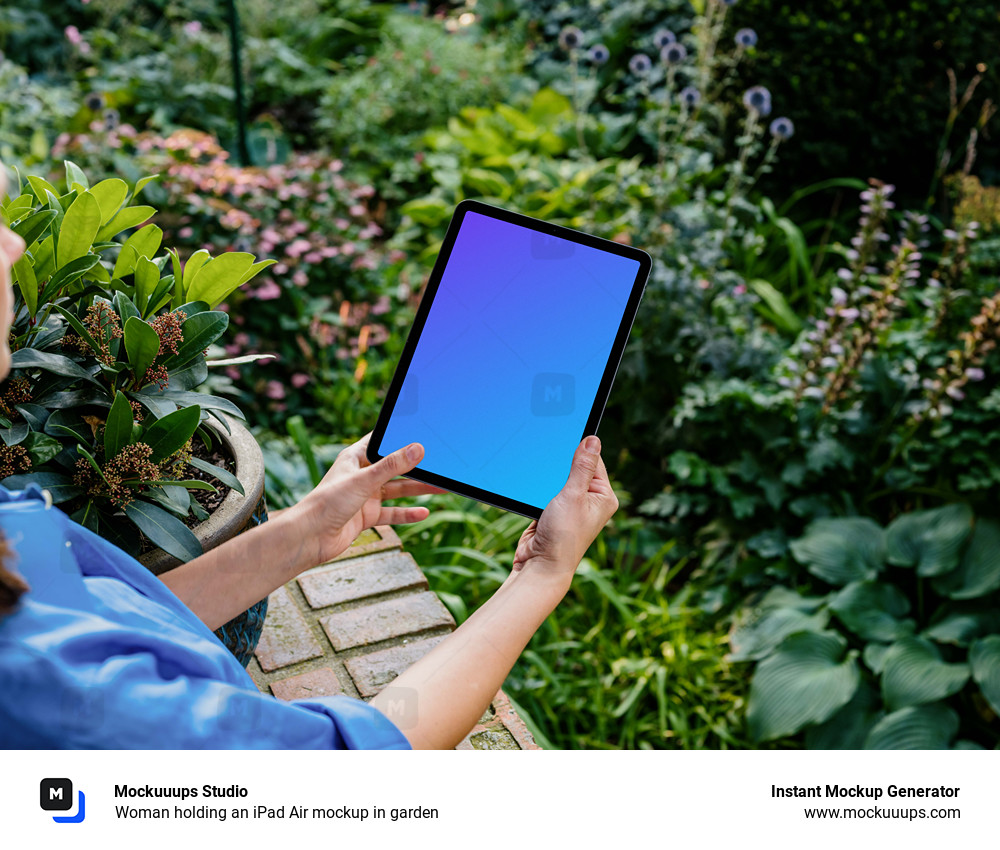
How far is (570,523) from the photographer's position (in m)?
1.24

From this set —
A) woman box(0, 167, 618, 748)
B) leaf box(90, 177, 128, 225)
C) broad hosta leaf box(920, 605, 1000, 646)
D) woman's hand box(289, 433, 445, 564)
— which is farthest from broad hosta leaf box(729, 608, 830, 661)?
leaf box(90, 177, 128, 225)

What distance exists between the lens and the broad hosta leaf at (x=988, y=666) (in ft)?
6.56

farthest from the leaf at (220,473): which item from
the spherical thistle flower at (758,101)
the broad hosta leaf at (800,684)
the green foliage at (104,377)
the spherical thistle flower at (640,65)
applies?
the spherical thistle flower at (640,65)

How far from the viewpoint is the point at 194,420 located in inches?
47.9

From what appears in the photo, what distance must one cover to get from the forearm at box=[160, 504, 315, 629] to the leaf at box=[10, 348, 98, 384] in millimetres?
329

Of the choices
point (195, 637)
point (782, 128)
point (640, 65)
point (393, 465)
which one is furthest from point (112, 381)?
point (640, 65)

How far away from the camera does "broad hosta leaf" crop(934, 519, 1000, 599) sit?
2213 millimetres

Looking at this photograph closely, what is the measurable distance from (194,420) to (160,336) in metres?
0.17

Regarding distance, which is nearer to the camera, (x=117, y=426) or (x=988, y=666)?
(x=117, y=426)

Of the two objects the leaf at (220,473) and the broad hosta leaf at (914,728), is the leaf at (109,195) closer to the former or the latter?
the leaf at (220,473)
